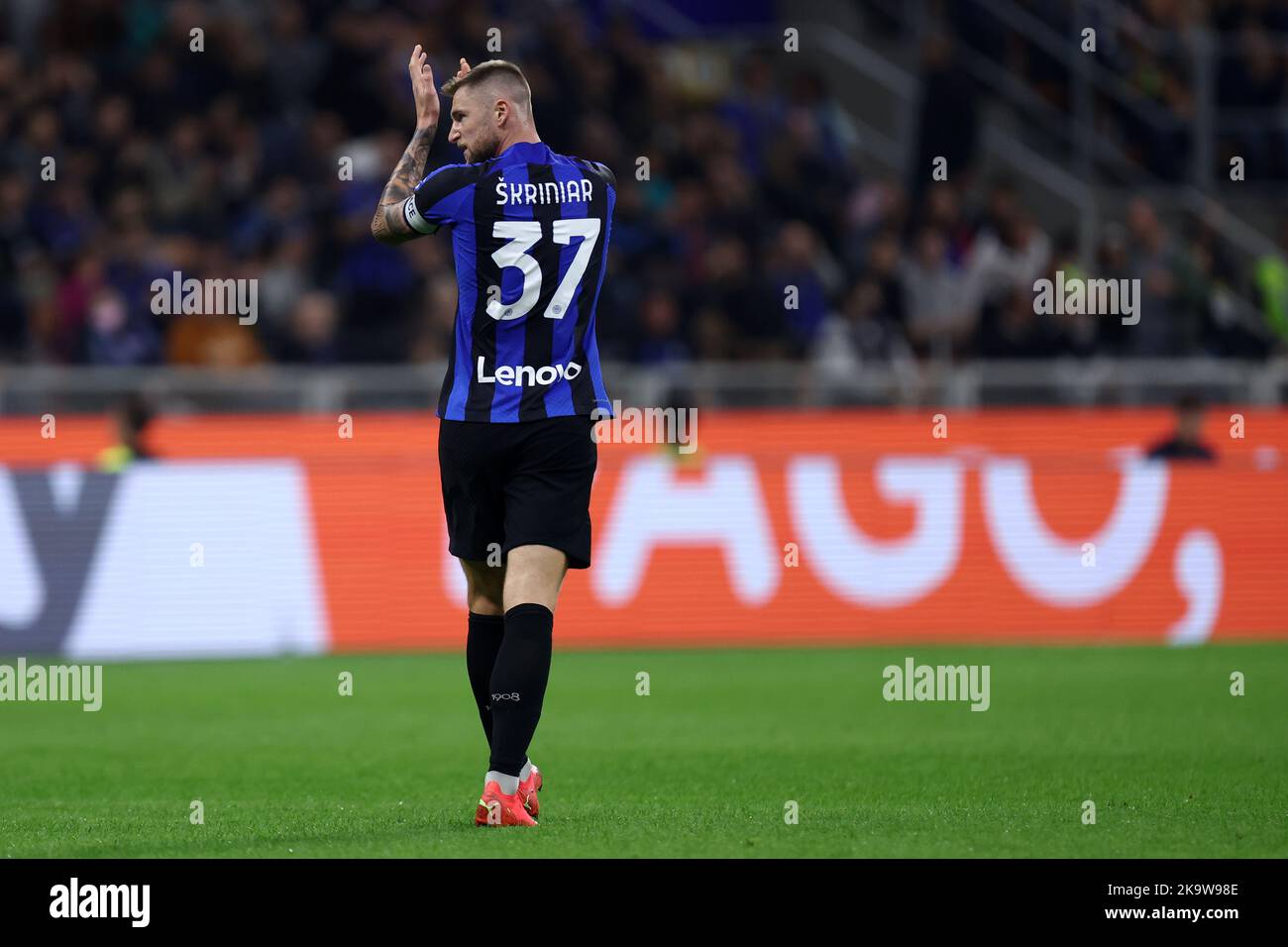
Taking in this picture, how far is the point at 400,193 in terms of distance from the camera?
7480 mm

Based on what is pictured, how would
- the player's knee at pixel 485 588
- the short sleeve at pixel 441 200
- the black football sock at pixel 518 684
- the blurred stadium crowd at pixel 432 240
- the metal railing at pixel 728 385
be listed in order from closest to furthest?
the black football sock at pixel 518 684
the short sleeve at pixel 441 200
the player's knee at pixel 485 588
the metal railing at pixel 728 385
the blurred stadium crowd at pixel 432 240

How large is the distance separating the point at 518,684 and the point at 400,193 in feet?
5.78

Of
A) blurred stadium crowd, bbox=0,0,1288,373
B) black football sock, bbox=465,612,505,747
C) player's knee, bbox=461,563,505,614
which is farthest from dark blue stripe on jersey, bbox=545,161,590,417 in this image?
blurred stadium crowd, bbox=0,0,1288,373

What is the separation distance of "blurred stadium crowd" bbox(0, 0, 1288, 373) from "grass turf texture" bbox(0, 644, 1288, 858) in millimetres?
4188

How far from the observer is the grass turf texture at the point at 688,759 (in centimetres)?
701

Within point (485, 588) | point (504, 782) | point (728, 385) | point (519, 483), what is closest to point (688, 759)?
point (485, 588)

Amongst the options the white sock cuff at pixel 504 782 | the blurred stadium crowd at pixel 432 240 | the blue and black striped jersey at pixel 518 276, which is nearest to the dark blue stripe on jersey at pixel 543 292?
the blue and black striped jersey at pixel 518 276

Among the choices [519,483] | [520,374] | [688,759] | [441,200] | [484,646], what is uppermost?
[441,200]

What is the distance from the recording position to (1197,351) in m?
19.0

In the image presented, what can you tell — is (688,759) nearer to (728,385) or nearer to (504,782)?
(504,782)

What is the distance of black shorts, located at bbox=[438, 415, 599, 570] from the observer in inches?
288

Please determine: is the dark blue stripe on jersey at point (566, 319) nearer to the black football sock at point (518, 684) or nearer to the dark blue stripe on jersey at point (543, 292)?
the dark blue stripe on jersey at point (543, 292)

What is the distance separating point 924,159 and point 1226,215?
3.56 meters
